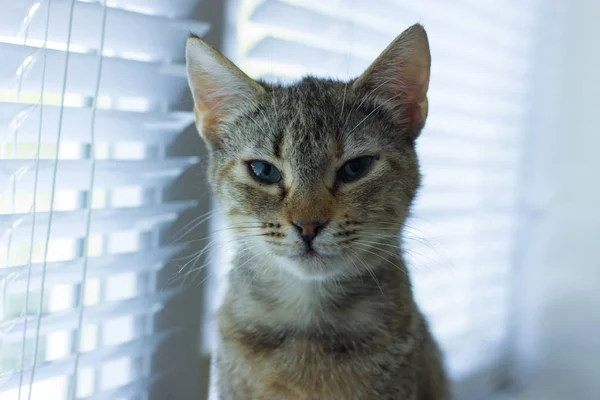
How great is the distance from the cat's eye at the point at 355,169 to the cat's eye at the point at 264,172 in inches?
4.3

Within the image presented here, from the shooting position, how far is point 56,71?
0.91m

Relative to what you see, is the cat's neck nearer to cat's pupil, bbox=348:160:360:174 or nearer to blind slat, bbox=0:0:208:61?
cat's pupil, bbox=348:160:360:174

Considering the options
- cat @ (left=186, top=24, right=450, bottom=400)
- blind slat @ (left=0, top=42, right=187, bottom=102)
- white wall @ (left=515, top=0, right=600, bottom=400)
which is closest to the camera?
blind slat @ (left=0, top=42, right=187, bottom=102)

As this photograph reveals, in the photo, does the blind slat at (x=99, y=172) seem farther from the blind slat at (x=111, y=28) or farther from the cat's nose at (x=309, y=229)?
the cat's nose at (x=309, y=229)

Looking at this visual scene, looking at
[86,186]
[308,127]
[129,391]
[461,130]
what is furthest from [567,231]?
[86,186]

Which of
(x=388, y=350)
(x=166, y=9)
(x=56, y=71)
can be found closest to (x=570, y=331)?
(x=388, y=350)

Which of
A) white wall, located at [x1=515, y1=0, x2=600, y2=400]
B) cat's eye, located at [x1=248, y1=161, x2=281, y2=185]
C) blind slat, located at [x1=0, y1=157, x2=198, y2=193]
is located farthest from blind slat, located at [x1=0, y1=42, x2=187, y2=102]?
white wall, located at [x1=515, y1=0, x2=600, y2=400]

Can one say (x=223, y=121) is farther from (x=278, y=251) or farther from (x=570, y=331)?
(x=570, y=331)

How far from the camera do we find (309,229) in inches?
35.9

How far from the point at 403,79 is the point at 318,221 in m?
0.31

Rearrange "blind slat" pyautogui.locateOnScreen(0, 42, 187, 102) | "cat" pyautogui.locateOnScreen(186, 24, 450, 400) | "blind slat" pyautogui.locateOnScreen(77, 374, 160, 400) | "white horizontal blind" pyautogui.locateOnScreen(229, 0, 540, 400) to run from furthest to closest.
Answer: "white horizontal blind" pyautogui.locateOnScreen(229, 0, 540, 400) < "blind slat" pyautogui.locateOnScreen(77, 374, 160, 400) < "cat" pyautogui.locateOnScreen(186, 24, 450, 400) < "blind slat" pyautogui.locateOnScreen(0, 42, 187, 102)

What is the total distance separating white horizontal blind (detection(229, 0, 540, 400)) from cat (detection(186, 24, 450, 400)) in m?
0.24

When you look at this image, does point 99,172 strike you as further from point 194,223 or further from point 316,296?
point 316,296

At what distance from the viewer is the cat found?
96 cm
